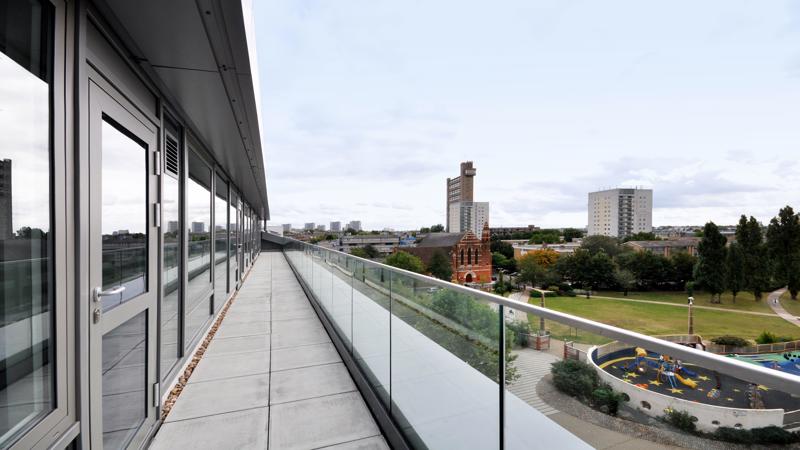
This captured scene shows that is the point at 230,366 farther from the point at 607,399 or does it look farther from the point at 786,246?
the point at 786,246

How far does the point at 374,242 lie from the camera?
80.0 metres

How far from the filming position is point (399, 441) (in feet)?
7.51

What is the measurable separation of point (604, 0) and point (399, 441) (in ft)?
71.1

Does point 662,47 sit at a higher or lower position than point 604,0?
higher

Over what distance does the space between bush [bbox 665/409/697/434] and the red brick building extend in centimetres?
5374

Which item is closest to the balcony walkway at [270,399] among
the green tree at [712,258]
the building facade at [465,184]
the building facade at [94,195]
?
the building facade at [94,195]

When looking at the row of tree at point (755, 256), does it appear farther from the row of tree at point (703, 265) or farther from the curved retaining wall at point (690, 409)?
the curved retaining wall at point (690, 409)

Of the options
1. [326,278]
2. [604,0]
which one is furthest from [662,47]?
[326,278]

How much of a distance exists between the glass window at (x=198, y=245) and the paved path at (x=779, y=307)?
59275 millimetres

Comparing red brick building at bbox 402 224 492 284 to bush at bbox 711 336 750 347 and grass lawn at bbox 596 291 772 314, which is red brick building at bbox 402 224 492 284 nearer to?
grass lawn at bbox 596 291 772 314

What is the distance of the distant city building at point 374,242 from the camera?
243 feet

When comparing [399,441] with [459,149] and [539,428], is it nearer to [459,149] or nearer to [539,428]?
[539,428]

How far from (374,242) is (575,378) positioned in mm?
79328

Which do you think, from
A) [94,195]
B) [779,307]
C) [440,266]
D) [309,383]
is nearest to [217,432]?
[309,383]
